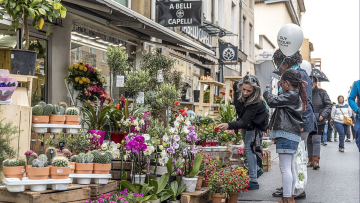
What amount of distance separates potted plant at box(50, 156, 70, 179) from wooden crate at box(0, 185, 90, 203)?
140mm

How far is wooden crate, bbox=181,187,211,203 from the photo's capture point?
4.75m

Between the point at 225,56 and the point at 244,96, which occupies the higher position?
the point at 225,56

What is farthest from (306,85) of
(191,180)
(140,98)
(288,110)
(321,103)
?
(321,103)

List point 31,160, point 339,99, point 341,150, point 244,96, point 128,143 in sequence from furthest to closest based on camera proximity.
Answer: point 339,99 → point 341,150 → point 244,96 → point 128,143 → point 31,160

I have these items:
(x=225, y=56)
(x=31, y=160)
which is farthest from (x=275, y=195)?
(x=225, y=56)

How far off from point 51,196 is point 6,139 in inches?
42.7

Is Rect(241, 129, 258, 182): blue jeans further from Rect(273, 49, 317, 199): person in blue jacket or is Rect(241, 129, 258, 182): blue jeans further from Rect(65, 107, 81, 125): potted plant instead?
Rect(65, 107, 81, 125): potted plant

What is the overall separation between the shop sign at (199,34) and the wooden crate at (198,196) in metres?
10.2

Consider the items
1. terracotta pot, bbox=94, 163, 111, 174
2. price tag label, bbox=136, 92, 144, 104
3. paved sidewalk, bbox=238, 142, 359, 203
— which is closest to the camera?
terracotta pot, bbox=94, 163, 111, 174

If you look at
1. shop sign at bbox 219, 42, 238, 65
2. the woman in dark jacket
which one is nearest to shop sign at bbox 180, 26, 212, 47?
shop sign at bbox 219, 42, 238, 65

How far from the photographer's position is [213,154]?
6.90m

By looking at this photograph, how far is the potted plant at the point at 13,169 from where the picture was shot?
3.61 m

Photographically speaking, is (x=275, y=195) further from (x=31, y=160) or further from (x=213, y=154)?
(x=31, y=160)

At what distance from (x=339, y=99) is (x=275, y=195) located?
33.4 feet
